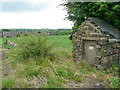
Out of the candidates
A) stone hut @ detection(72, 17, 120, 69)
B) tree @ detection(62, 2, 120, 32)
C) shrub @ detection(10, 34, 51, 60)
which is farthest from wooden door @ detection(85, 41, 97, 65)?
shrub @ detection(10, 34, 51, 60)

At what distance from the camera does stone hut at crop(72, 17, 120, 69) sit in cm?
847

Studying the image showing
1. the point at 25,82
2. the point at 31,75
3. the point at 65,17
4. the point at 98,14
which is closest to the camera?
the point at 25,82

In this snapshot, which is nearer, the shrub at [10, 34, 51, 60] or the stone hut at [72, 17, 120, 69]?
the stone hut at [72, 17, 120, 69]

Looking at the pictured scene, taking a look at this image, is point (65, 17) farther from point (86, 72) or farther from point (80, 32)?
point (86, 72)

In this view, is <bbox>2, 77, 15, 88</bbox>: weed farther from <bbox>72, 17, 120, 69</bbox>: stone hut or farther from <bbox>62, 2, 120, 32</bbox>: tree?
<bbox>62, 2, 120, 32</bbox>: tree

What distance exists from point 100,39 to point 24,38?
5.72 m

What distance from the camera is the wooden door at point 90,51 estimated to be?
29.3ft

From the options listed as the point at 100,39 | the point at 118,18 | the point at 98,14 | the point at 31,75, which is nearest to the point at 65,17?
the point at 98,14

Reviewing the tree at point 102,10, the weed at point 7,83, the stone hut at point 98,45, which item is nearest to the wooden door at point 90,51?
the stone hut at point 98,45

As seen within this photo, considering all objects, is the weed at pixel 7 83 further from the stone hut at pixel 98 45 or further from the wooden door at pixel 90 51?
the wooden door at pixel 90 51

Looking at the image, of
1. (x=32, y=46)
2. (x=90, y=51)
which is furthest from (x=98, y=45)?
(x=32, y=46)

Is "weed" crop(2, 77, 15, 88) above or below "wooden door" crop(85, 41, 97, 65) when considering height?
below

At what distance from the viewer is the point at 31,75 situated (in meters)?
7.58

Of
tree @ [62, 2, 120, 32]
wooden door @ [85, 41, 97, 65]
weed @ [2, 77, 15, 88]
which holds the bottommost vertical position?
weed @ [2, 77, 15, 88]
